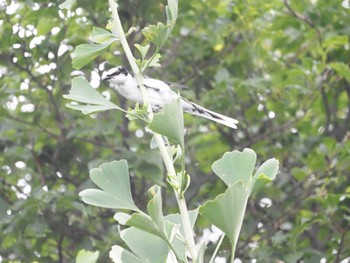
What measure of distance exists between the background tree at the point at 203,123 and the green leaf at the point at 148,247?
5.61ft

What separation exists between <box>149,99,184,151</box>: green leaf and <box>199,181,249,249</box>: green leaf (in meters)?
0.17

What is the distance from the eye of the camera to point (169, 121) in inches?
66.8

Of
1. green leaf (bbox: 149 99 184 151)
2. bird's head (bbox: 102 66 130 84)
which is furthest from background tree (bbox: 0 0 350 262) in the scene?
green leaf (bbox: 149 99 184 151)

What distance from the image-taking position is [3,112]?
3.77 metres

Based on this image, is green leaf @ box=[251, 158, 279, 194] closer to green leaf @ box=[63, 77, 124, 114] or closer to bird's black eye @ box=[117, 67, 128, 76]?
green leaf @ box=[63, 77, 124, 114]

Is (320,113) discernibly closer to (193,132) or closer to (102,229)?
(193,132)

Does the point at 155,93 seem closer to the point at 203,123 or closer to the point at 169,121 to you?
the point at 169,121

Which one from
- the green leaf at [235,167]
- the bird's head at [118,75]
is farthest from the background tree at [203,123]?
the green leaf at [235,167]

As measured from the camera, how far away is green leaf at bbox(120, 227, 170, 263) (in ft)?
5.53

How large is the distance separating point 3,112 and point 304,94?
57.3 inches

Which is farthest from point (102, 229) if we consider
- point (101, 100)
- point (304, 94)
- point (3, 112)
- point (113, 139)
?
point (101, 100)

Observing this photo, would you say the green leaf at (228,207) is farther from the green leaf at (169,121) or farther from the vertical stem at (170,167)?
the green leaf at (169,121)

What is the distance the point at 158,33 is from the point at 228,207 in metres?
0.49

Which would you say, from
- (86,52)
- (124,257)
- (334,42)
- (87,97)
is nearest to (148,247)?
(124,257)
